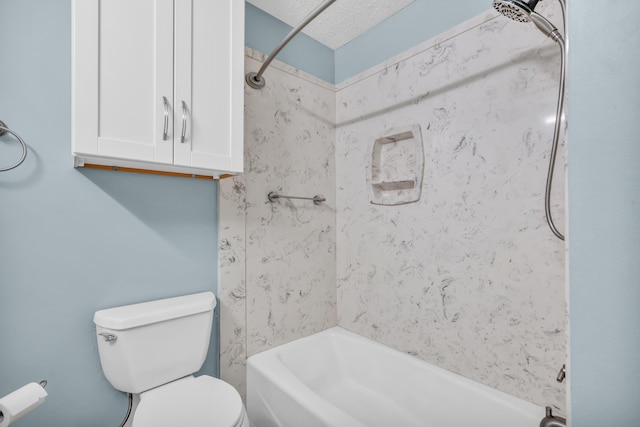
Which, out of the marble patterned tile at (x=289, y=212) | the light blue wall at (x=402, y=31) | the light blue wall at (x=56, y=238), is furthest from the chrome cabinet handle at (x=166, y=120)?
the light blue wall at (x=402, y=31)

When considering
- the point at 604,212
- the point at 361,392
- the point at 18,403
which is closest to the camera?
the point at 604,212

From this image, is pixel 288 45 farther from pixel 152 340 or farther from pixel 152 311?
pixel 152 340

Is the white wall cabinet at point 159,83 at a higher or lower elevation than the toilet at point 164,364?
higher

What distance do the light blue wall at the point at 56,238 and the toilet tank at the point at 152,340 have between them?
0.11m

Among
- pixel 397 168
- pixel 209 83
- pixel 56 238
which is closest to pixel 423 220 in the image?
pixel 397 168

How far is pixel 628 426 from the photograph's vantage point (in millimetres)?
284

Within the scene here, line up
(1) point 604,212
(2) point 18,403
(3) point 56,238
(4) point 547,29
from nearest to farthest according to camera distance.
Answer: (1) point 604,212
(2) point 18,403
(4) point 547,29
(3) point 56,238

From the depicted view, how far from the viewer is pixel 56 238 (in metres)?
1.11

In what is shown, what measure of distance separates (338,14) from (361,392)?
2285mm

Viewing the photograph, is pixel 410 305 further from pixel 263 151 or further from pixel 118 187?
pixel 118 187

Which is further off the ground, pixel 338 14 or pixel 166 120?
pixel 338 14

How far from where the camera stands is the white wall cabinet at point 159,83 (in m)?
0.95

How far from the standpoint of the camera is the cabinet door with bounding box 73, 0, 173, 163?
3.07 ft

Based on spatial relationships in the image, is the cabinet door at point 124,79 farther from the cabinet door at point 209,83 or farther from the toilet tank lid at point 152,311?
the toilet tank lid at point 152,311
